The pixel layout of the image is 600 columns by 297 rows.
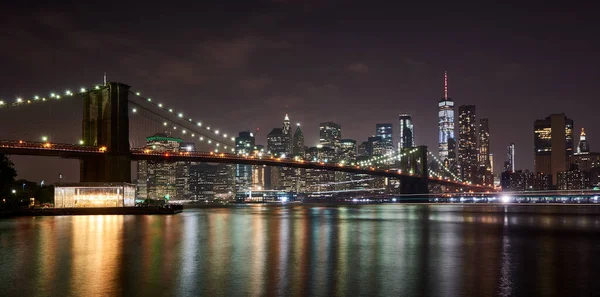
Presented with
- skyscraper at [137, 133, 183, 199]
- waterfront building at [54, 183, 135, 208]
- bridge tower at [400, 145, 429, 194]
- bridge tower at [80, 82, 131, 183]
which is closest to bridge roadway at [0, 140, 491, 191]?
bridge tower at [80, 82, 131, 183]

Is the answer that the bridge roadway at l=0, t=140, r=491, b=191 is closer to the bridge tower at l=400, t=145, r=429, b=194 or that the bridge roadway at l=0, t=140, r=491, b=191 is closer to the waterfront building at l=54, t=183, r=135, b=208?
the waterfront building at l=54, t=183, r=135, b=208

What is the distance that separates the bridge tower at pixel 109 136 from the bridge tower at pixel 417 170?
2723 inches

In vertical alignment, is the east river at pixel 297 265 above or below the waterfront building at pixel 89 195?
below

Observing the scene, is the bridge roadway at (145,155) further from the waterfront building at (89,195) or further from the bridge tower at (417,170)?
the bridge tower at (417,170)

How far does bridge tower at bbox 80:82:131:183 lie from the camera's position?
60.8 m

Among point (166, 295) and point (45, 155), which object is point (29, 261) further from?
point (45, 155)

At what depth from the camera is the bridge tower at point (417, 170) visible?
11644 cm

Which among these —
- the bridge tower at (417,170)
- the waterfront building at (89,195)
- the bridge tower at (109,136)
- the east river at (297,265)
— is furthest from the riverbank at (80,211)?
the bridge tower at (417,170)

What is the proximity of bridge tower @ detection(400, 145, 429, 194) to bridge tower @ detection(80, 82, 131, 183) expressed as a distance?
2723 inches

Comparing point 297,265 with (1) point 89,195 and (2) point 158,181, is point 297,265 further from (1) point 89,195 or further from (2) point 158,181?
(2) point 158,181

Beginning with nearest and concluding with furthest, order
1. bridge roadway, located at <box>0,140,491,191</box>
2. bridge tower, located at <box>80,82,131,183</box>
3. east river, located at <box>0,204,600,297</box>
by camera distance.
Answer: east river, located at <box>0,204,600,297</box>, bridge roadway, located at <box>0,140,491,191</box>, bridge tower, located at <box>80,82,131,183</box>

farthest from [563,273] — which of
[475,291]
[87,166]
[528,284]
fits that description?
[87,166]

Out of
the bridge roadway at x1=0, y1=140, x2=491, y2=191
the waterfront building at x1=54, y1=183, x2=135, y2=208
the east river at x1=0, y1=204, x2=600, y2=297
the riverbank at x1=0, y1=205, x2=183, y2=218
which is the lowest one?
the riverbank at x1=0, y1=205, x2=183, y2=218

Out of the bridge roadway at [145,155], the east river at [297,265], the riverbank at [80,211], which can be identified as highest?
the bridge roadway at [145,155]
